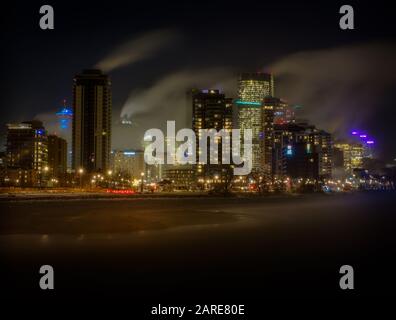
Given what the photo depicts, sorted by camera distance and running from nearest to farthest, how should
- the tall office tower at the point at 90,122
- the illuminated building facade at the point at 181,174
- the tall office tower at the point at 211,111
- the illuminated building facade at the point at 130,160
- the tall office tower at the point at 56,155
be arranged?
the tall office tower at the point at 90,122
the tall office tower at the point at 56,155
the illuminated building facade at the point at 181,174
the tall office tower at the point at 211,111
the illuminated building facade at the point at 130,160

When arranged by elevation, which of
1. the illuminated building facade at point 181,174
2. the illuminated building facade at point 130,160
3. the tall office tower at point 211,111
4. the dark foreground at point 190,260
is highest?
the tall office tower at point 211,111

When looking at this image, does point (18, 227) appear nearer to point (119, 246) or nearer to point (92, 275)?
point (119, 246)

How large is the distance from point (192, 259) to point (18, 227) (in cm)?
1276

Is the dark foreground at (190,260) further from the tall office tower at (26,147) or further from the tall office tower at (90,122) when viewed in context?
the tall office tower at (90,122)

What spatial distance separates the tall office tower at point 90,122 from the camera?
152875 millimetres

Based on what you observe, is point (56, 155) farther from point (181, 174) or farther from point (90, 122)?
point (181, 174)

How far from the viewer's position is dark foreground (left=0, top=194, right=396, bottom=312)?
14070 millimetres

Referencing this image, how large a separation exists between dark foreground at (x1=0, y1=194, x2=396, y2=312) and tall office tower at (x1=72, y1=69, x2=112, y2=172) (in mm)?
126308

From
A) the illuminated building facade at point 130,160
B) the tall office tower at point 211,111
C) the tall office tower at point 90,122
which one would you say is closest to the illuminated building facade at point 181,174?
the tall office tower at point 211,111

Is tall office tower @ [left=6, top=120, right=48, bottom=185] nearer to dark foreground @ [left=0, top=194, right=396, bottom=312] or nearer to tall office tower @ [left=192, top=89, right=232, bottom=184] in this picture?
tall office tower @ [left=192, top=89, right=232, bottom=184]

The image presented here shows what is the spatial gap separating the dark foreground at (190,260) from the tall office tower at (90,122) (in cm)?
12631

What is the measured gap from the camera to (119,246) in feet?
67.3
